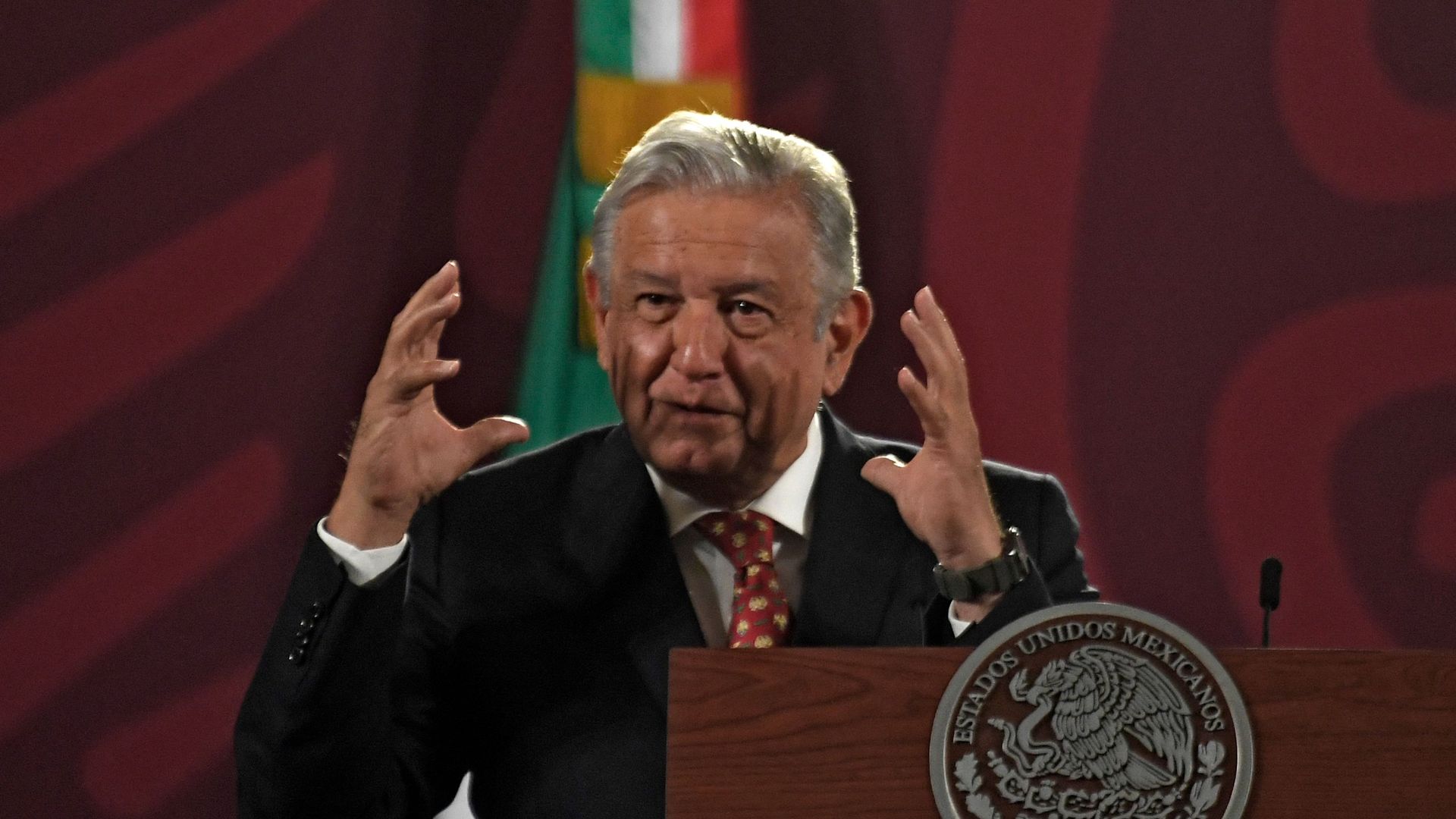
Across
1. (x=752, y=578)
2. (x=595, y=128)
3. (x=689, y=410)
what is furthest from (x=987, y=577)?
(x=595, y=128)

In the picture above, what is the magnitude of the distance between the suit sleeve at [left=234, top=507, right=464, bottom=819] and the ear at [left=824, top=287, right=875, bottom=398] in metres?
0.61

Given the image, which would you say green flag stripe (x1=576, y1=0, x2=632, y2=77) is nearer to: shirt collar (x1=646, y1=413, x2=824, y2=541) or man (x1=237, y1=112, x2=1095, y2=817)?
man (x1=237, y1=112, x2=1095, y2=817)

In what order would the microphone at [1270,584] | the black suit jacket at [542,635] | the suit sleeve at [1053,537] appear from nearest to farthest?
the microphone at [1270,584], the black suit jacket at [542,635], the suit sleeve at [1053,537]

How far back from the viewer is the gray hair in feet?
5.54

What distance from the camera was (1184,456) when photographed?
2.51 metres

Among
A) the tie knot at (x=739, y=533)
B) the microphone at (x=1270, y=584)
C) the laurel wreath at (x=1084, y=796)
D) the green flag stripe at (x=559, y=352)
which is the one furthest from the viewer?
the green flag stripe at (x=559, y=352)

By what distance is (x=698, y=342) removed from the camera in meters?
1.65

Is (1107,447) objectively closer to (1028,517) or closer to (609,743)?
(1028,517)

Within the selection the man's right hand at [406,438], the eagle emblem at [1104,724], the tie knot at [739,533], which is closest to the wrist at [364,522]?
the man's right hand at [406,438]

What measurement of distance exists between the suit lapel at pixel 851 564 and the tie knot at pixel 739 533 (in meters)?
0.05

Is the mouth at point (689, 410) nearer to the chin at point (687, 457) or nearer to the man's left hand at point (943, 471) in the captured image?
the chin at point (687, 457)

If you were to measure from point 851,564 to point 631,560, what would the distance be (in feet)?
0.78

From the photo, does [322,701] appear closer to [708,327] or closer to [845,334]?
[708,327]

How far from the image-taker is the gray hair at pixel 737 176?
1.69 meters
